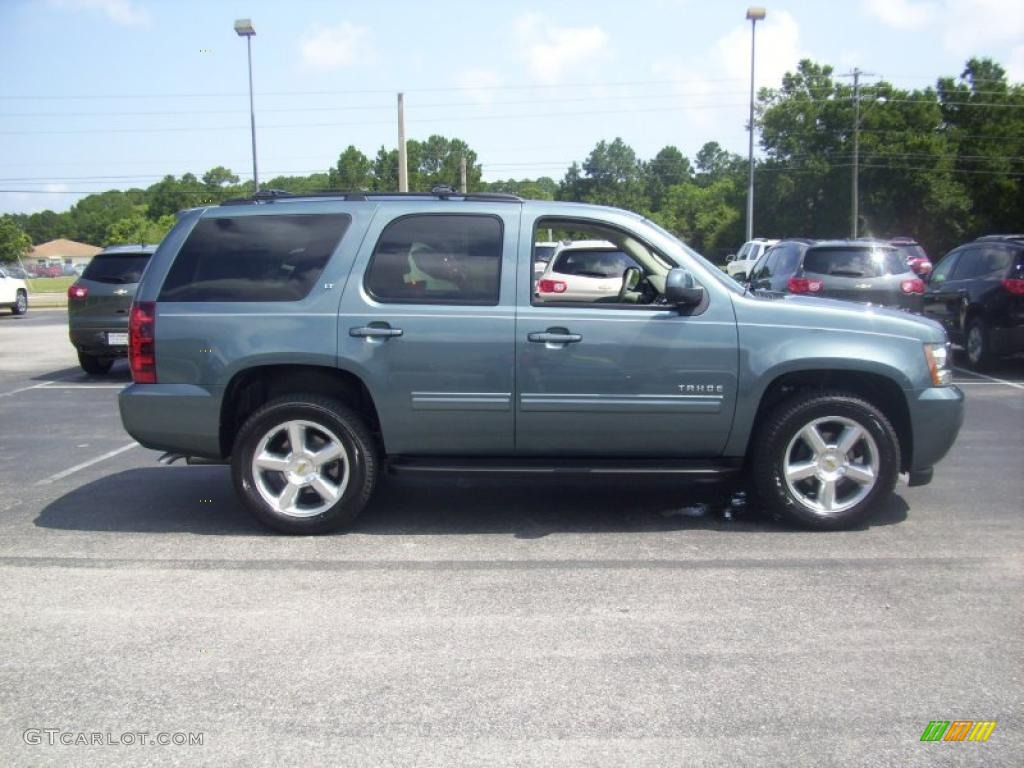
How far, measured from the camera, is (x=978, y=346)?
41.7 feet

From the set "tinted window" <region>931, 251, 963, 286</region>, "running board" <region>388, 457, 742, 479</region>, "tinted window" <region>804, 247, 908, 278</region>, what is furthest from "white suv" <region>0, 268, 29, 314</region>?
"running board" <region>388, 457, 742, 479</region>

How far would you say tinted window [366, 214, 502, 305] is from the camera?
5.79m

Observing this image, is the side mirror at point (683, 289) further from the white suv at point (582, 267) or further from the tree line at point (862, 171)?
the tree line at point (862, 171)

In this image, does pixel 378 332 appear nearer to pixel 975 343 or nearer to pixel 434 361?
pixel 434 361

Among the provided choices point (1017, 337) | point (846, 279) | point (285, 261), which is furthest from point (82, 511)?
point (1017, 337)

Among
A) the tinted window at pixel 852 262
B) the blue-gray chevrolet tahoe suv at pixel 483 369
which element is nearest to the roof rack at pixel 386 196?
the blue-gray chevrolet tahoe suv at pixel 483 369

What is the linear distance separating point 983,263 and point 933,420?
27.2 ft

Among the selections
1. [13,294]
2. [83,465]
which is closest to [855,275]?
[83,465]

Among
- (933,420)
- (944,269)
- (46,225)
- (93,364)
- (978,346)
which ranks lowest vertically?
(93,364)

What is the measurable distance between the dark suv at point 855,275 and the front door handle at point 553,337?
7314 mm

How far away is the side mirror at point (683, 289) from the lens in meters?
5.59

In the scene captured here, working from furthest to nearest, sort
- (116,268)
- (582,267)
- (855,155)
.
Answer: (855,155) → (582,267) → (116,268)

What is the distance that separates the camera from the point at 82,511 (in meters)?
6.42

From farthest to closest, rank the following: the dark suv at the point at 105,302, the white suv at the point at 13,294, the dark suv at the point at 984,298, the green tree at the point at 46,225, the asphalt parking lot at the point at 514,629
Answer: the green tree at the point at 46,225, the white suv at the point at 13,294, the dark suv at the point at 105,302, the dark suv at the point at 984,298, the asphalt parking lot at the point at 514,629
